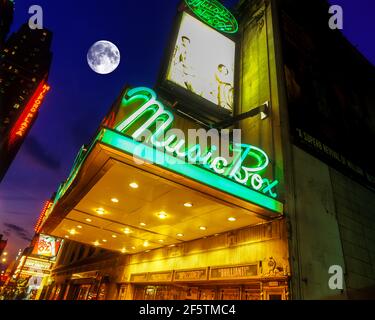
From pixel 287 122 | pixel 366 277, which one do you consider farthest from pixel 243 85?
pixel 366 277

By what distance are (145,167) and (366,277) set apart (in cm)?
869

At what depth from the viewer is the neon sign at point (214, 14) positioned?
1420cm

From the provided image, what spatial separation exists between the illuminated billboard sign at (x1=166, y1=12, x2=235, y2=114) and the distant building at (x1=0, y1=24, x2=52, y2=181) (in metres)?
112

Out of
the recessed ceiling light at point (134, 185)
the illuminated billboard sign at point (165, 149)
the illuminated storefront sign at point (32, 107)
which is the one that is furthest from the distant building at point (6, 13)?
the recessed ceiling light at point (134, 185)

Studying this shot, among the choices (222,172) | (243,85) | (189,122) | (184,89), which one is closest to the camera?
(222,172)

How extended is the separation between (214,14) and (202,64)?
4.82m

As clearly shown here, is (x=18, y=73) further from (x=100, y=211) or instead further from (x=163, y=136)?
(x=163, y=136)

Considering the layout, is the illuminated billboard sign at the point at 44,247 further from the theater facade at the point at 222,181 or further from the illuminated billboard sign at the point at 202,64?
the illuminated billboard sign at the point at 202,64

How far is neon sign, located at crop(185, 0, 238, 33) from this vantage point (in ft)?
46.6

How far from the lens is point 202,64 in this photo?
490 inches

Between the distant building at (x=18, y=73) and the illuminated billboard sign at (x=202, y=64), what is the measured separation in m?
112

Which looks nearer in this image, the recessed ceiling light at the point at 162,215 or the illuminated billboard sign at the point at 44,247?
the recessed ceiling light at the point at 162,215
